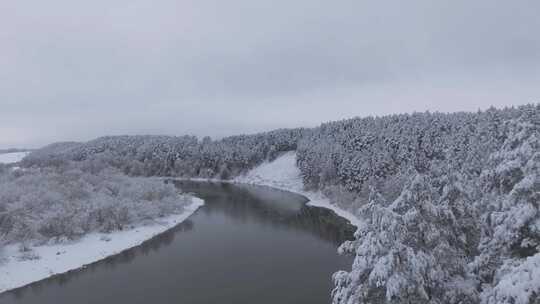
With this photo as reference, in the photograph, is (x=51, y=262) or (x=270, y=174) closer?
(x=51, y=262)

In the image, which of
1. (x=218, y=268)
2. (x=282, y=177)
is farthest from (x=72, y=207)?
(x=282, y=177)

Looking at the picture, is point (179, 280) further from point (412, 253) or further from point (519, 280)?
point (519, 280)

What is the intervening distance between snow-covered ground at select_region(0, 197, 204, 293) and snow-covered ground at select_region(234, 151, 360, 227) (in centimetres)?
4453

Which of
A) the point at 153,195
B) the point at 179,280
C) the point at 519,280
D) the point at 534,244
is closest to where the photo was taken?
the point at 519,280

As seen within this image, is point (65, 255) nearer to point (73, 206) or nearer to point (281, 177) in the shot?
point (73, 206)

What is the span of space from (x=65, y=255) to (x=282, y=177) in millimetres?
77824

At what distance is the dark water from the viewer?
30.8m

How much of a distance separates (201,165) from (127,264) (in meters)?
91.7

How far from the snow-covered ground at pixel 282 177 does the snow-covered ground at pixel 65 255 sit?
4453 cm

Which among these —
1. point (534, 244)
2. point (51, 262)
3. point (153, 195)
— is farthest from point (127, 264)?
point (534, 244)

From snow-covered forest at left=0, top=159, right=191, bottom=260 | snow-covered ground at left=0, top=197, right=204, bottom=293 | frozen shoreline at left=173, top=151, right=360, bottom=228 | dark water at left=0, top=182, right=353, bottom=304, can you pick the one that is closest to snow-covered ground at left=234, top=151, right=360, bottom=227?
frozen shoreline at left=173, top=151, right=360, bottom=228

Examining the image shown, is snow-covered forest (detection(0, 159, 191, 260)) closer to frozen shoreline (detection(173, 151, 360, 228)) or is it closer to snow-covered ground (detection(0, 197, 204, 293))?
snow-covered ground (detection(0, 197, 204, 293))

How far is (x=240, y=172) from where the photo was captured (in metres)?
124

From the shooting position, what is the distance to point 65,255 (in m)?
39.7
